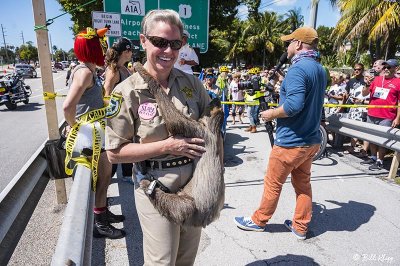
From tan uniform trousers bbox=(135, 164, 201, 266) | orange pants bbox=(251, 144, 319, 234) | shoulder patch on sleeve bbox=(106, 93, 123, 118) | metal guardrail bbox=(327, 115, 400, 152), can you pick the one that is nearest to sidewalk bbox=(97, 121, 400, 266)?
orange pants bbox=(251, 144, 319, 234)

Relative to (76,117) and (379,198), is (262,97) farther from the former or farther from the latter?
(76,117)

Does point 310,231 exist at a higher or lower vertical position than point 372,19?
lower

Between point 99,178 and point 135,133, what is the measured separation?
5.20 ft

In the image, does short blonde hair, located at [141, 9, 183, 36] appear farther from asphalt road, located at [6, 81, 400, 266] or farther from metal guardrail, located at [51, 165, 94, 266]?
asphalt road, located at [6, 81, 400, 266]

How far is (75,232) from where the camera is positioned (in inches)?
51.3

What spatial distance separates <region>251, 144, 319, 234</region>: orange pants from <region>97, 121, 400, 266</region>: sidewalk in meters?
0.22

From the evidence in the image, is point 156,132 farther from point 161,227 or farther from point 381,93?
point 381,93

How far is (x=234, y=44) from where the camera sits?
4600 cm

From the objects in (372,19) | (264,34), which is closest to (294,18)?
(264,34)

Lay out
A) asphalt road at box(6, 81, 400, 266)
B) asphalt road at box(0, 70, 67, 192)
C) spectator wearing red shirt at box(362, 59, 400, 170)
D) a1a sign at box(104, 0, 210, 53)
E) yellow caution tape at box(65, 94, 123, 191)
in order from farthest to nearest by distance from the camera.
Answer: a1a sign at box(104, 0, 210, 53), asphalt road at box(0, 70, 67, 192), spectator wearing red shirt at box(362, 59, 400, 170), asphalt road at box(6, 81, 400, 266), yellow caution tape at box(65, 94, 123, 191)

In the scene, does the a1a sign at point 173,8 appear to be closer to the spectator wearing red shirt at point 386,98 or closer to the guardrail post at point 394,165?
the spectator wearing red shirt at point 386,98

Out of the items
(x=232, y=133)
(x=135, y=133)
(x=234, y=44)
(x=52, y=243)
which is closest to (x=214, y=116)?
(x=135, y=133)

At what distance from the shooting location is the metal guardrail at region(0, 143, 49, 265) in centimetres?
182

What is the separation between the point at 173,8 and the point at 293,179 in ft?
18.1
